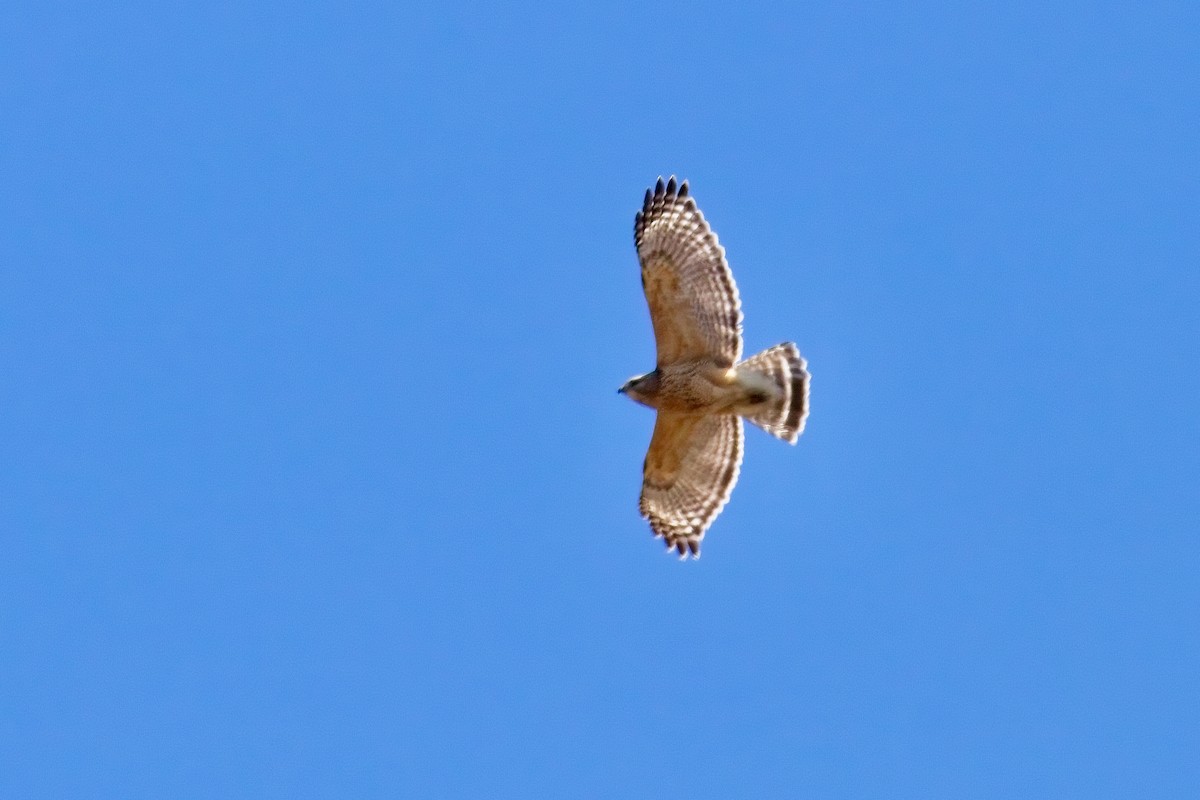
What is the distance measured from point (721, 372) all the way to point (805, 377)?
2.05 feet

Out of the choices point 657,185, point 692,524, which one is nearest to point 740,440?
point 692,524

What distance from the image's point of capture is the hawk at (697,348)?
14.8 metres

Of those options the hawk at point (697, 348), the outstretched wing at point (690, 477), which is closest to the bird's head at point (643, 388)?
the hawk at point (697, 348)

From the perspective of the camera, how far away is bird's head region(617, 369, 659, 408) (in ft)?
49.5

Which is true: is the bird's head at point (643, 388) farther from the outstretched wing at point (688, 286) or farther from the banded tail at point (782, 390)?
the banded tail at point (782, 390)

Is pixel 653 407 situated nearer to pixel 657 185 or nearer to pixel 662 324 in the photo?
pixel 662 324

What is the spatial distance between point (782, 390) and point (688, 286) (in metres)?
1.02

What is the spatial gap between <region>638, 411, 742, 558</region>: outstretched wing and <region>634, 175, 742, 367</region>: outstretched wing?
2.59ft

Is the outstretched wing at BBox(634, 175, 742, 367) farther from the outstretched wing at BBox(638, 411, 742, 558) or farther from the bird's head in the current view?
the outstretched wing at BBox(638, 411, 742, 558)

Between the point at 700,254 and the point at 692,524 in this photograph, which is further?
the point at 692,524

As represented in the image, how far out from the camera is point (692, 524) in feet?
51.9

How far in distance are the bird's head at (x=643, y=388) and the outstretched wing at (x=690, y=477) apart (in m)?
0.48

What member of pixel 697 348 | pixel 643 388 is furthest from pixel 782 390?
pixel 643 388

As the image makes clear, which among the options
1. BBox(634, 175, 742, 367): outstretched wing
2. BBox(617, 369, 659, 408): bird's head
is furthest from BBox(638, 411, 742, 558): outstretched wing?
BBox(634, 175, 742, 367): outstretched wing
